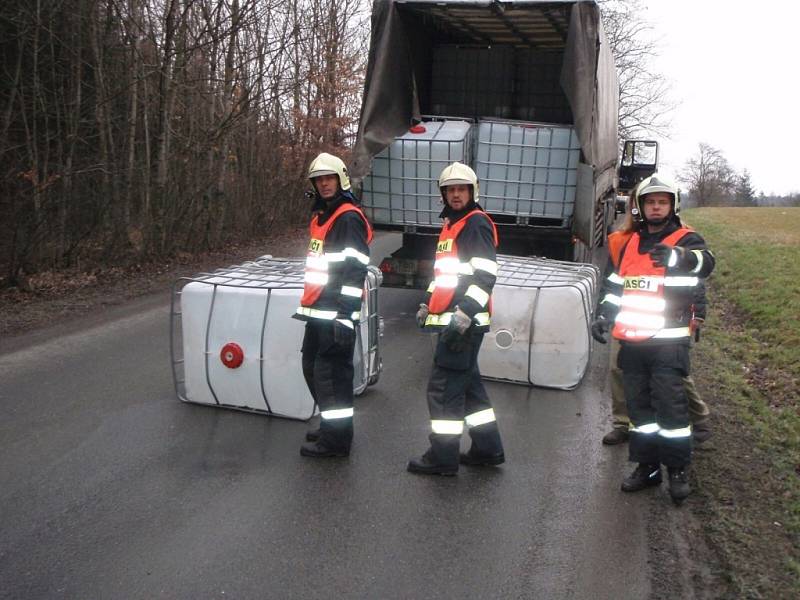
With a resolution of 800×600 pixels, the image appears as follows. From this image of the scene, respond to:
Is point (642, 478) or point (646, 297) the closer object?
point (646, 297)

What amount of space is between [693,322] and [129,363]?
5.25m

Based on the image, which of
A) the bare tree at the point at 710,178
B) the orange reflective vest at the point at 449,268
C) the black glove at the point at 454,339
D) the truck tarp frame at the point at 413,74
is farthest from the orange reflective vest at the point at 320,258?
the bare tree at the point at 710,178

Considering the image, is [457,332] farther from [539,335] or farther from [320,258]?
[539,335]

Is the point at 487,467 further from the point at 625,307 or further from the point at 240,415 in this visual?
the point at 240,415

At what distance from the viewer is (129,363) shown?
299 inches

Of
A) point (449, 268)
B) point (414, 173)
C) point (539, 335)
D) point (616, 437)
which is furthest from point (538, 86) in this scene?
point (449, 268)

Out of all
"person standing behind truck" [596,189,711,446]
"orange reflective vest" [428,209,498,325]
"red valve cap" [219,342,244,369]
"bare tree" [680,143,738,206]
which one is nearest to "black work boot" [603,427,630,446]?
"person standing behind truck" [596,189,711,446]

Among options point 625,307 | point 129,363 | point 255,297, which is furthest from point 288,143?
point 625,307

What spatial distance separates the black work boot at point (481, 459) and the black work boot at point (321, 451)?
2.62ft

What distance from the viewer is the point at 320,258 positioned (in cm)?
516

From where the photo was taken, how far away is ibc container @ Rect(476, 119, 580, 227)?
9523 mm

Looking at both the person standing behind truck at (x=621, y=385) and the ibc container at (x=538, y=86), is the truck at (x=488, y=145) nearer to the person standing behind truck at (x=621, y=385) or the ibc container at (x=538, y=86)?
the ibc container at (x=538, y=86)

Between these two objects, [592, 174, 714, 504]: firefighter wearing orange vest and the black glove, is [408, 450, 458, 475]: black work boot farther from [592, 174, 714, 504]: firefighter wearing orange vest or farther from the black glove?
[592, 174, 714, 504]: firefighter wearing orange vest

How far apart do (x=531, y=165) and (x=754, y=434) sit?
4676 millimetres
